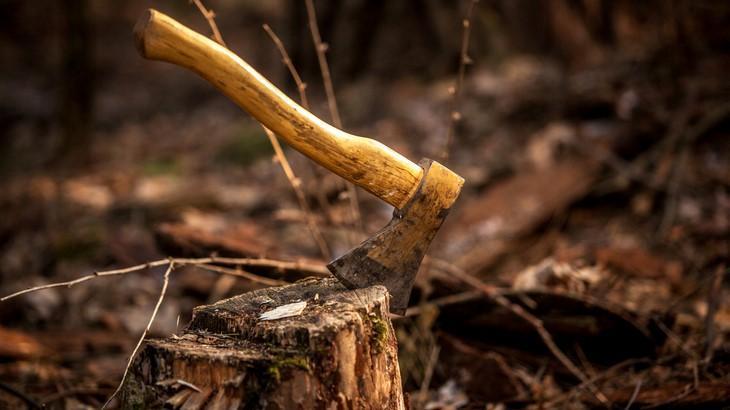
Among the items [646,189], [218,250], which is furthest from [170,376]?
[646,189]

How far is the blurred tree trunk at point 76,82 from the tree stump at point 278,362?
258 inches

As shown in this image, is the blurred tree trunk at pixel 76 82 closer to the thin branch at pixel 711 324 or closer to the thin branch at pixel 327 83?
the thin branch at pixel 327 83

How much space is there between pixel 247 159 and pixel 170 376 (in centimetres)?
544

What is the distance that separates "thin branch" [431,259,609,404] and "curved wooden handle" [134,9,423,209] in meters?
0.94

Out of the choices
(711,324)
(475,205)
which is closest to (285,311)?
(711,324)

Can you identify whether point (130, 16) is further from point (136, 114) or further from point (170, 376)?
point (170, 376)

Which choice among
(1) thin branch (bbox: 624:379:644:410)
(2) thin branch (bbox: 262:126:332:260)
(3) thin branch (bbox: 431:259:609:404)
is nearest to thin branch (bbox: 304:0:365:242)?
(2) thin branch (bbox: 262:126:332:260)

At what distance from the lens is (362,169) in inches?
71.7

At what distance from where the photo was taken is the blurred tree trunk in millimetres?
7020

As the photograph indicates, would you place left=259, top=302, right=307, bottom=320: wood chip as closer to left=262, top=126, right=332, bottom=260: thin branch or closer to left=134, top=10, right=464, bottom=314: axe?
left=134, top=10, right=464, bottom=314: axe

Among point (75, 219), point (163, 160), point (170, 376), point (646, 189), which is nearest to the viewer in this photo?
point (170, 376)

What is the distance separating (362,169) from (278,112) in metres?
0.31

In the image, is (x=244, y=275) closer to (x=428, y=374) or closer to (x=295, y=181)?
(x=295, y=181)

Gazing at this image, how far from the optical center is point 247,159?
680cm
